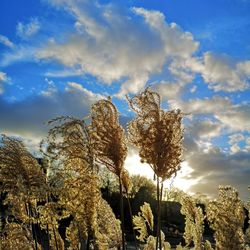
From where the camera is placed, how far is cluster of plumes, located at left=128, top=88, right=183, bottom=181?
8.98 metres

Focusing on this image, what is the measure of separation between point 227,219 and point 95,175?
3983 millimetres

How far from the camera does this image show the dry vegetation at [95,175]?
9.06m

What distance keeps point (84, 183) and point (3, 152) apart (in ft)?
7.61

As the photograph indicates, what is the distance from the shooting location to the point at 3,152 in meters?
11.0

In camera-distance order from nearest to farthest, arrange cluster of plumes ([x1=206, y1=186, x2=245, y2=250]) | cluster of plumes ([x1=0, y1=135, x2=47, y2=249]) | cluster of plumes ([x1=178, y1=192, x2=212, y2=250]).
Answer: cluster of plumes ([x1=0, y1=135, x2=47, y2=249]) → cluster of plumes ([x1=206, y1=186, x2=245, y2=250]) → cluster of plumes ([x1=178, y1=192, x2=212, y2=250])

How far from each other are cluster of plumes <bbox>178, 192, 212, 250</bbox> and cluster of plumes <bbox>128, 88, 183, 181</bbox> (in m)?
5.23

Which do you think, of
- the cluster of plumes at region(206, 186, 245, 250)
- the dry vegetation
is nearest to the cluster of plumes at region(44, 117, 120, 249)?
the dry vegetation

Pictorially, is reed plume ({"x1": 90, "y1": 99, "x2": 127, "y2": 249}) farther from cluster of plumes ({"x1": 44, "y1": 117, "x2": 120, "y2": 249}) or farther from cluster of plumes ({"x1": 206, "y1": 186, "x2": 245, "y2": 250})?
cluster of plumes ({"x1": 206, "y1": 186, "x2": 245, "y2": 250})

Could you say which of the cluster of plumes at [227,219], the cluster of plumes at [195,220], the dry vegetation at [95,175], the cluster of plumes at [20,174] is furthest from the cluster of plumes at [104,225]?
the cluster of plumes at [195,220]

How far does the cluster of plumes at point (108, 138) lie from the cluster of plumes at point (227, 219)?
406cm

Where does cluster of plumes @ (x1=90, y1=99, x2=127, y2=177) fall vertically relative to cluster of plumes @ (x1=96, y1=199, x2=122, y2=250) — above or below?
above

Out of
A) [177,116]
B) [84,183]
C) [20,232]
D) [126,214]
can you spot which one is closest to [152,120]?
[177,116]

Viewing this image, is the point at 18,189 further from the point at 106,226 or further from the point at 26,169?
the point at 106,226

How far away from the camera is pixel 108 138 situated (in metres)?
9.23
